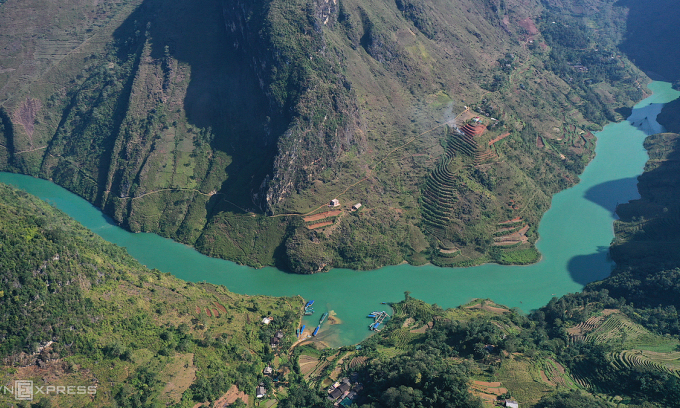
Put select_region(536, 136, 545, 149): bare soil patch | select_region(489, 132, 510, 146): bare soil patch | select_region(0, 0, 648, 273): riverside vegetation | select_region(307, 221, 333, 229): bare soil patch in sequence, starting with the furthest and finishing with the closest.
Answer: select_region(536, 136, 545, 149): bare soil patch, select_region(489, 132, 510, 146): bare soil patch, select_region(0, 0, 648, 273): riverside vegetation, select_region(307, 221, 333, 229): bare soil patch

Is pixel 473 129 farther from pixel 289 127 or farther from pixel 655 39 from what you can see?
pixel 655 39

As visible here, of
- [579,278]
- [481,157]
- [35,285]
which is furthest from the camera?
[481,157]

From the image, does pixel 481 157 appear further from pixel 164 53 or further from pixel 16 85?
pixel 16 85

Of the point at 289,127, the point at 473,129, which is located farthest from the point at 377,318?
the point at 473,129

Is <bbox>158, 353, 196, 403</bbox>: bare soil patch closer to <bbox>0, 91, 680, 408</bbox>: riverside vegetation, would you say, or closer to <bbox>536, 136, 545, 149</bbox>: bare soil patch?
<bbox>0, 91, 680, 408</bbox>: riverside vegetation

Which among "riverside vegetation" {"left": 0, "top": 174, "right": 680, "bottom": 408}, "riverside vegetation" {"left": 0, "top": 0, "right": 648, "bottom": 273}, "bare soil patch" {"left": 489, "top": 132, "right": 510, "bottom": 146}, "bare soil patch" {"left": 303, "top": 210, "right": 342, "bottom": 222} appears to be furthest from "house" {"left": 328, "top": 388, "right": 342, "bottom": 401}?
"bare soil patch" {"left": 489, "top": 132, "right": 510, "bottom": 146}

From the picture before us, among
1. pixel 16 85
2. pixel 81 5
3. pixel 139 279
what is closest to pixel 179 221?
pixel 139 279

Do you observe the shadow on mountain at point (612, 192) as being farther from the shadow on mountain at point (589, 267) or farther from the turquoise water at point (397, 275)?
the shadow on mountain at point (589, 267)
